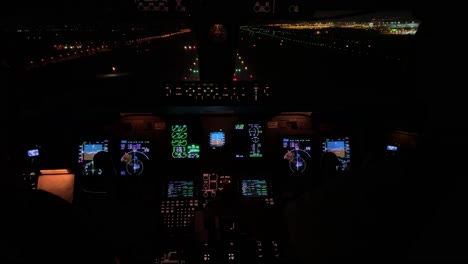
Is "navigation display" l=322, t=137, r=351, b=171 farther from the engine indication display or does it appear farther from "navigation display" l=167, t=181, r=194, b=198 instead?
"navigation display" l=167, t=181, r=194, b=198

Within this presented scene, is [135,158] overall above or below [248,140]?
below

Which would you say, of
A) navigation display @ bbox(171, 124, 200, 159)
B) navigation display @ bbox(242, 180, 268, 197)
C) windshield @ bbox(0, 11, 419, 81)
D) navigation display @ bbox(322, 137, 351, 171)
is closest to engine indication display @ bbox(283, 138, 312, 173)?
navigation display @ bbox(322, 137, 351, 171)

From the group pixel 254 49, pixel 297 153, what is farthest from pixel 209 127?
pixel 254 49

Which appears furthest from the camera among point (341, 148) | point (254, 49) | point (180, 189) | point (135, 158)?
point (254, 49)

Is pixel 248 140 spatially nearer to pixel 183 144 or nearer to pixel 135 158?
pixel 183 144

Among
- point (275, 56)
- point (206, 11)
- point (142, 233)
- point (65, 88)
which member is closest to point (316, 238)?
point (142, 233)

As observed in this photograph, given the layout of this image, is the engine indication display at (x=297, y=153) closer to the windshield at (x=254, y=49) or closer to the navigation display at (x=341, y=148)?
the navigation display at (x=341, y=148)

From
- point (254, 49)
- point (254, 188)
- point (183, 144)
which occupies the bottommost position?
point (254, 188)

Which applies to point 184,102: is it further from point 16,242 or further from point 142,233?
point 16,242
